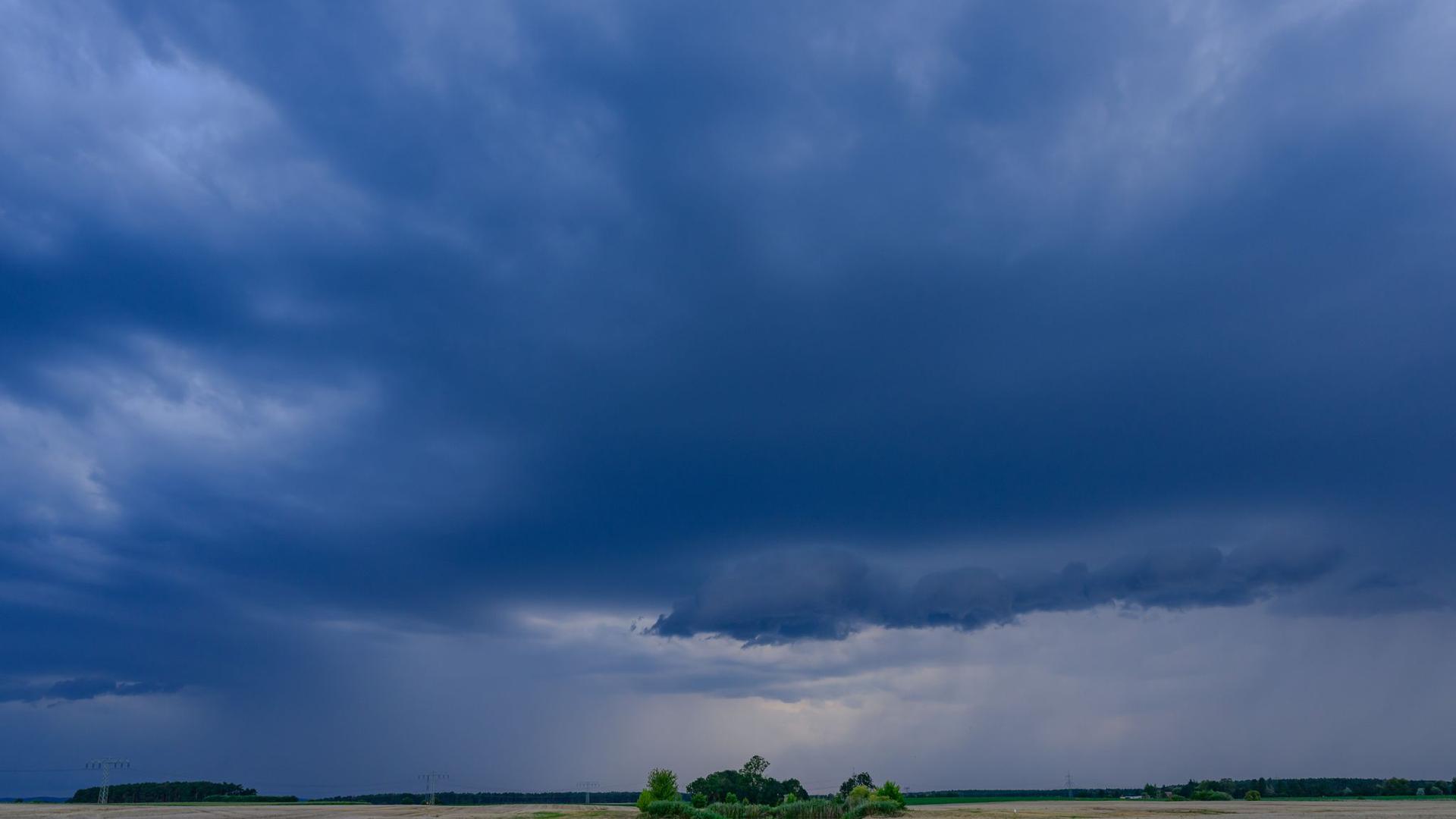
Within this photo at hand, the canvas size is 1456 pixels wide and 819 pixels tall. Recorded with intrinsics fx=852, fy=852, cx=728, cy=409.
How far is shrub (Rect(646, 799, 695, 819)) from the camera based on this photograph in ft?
178

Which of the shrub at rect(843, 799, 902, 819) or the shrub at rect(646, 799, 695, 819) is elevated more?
the shrub at rect(646, 799, 695, 819)

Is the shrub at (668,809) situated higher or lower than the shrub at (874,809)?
higher

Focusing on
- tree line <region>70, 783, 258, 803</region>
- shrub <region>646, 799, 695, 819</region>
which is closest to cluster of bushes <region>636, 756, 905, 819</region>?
shrub <region>646, 799, 695, 819</region>

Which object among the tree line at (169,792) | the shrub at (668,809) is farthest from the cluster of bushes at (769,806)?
the tree line at (169,792)

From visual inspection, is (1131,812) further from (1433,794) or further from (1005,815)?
(1433,794)

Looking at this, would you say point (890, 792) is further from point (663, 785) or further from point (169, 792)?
point (169, 792)

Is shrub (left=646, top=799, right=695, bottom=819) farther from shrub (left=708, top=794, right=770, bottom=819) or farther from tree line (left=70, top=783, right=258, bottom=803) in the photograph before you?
tree line (left=70, top=783, right=258, bottom=803)

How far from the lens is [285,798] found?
9838cm

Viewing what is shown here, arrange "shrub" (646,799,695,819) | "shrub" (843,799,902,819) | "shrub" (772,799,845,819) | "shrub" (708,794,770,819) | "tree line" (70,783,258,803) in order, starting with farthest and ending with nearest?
"tree line" (70,783,258,803)
"shrub" (843,799,902,819)
"shrub" (708,794,770,819)
"shrub" (772,799,845,819)
"shrub" (646,799,695,819)

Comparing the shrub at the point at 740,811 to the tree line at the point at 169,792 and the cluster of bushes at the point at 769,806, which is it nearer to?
the cluster of bushes at the point at 769,806

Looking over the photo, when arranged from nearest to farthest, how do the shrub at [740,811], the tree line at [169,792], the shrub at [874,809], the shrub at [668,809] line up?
the shrub at [668,809], the shrub at [740,811], the shrub at [874,809], the tree line at [169,792]

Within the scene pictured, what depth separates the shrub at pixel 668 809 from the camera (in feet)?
178

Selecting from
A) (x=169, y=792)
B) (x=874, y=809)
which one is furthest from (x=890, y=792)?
(x=169, y=792)

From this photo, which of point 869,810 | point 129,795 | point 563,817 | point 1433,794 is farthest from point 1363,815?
point 129,795
